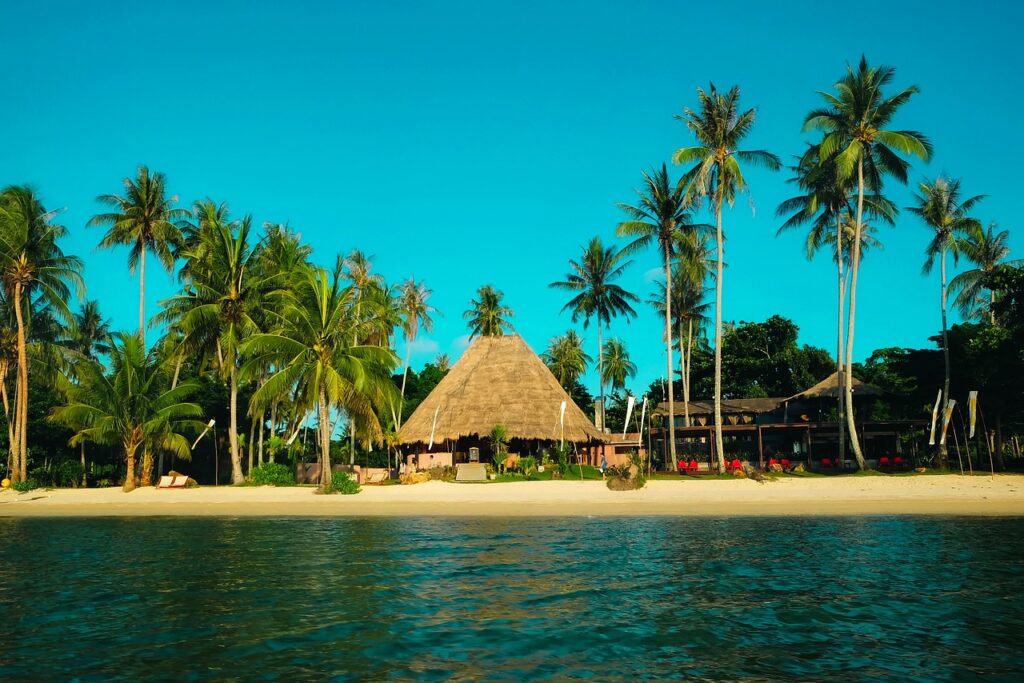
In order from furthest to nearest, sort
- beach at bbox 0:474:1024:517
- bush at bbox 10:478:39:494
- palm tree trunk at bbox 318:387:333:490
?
bush at bbox 10:478:39:494 < palm tree trunk at bbox 318:387:333:490 < beach at bbox 0:474:1024:517

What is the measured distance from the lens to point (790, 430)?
137 ft

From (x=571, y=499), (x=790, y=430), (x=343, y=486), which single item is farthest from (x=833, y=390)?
(x=343, y=486)

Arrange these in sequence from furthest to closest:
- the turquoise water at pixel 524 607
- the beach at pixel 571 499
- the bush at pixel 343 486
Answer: the bush at pixel 343 486, the beach at pixel 571 499, the turquoise water at pixel 524 607

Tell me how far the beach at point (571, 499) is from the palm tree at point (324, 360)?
3.31 m

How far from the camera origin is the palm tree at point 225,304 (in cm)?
3447

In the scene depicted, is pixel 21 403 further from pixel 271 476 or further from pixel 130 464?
pixel 271 476

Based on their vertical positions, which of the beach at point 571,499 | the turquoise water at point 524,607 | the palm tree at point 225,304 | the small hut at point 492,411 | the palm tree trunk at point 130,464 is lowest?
the beach at point 571,499

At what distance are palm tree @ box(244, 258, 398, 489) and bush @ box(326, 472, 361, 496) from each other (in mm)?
334

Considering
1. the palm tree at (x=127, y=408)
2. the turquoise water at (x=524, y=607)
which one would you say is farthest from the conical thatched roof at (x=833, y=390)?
the palm tree at (x=127, y=408)

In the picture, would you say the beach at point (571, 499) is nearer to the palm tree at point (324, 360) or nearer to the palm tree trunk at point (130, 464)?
the palm tree trunk at point (130, 464)

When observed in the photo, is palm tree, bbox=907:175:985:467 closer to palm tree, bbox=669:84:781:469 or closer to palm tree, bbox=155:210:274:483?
palm tree, bbox=669:84:781:469

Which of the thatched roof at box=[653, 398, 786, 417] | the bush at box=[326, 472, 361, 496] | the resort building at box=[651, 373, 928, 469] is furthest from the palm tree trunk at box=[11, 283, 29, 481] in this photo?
the thatched roof at box=[653, 398, 786, 417]

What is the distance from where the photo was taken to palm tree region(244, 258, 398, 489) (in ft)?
94.1

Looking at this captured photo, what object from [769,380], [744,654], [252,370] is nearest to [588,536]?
[744,654]
